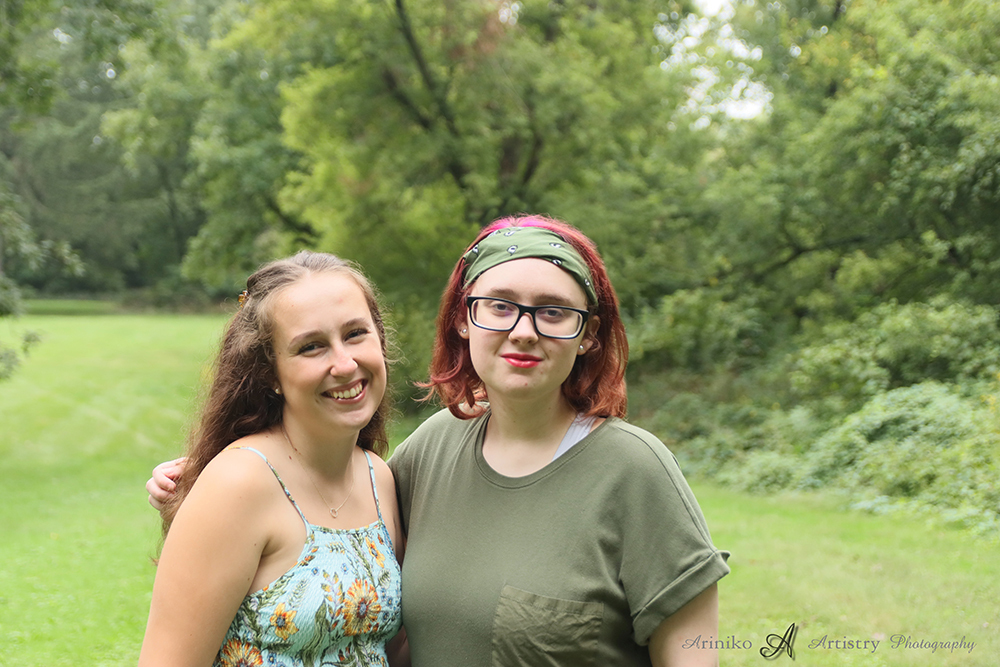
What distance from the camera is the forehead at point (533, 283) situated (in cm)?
222

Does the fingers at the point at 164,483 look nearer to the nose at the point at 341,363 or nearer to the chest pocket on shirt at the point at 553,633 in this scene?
the nose at the point at 341,363

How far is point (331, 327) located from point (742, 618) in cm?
443

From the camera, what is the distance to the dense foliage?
11.3m

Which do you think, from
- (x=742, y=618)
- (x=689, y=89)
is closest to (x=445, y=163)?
(x=689, y=89)

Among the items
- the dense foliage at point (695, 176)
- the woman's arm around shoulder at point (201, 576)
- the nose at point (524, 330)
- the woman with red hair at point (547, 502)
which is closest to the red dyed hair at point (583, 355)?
the woman with red hair at point (547, 502)

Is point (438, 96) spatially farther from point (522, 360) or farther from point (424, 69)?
point (522, 360)

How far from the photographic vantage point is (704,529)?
2064 mm

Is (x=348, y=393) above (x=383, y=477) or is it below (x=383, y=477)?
above

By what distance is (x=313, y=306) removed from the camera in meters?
2.25

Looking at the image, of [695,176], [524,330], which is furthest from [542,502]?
[695,176]

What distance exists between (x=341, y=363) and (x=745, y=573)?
5.43 metres

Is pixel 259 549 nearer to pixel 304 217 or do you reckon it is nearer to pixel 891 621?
pixel 891 621

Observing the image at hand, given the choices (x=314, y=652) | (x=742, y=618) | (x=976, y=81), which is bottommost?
(x=742, y=618)

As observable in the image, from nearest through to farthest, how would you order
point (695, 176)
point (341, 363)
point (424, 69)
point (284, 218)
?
point (341, 363), point (424, 69), point (695, 176), point (284, 218)
